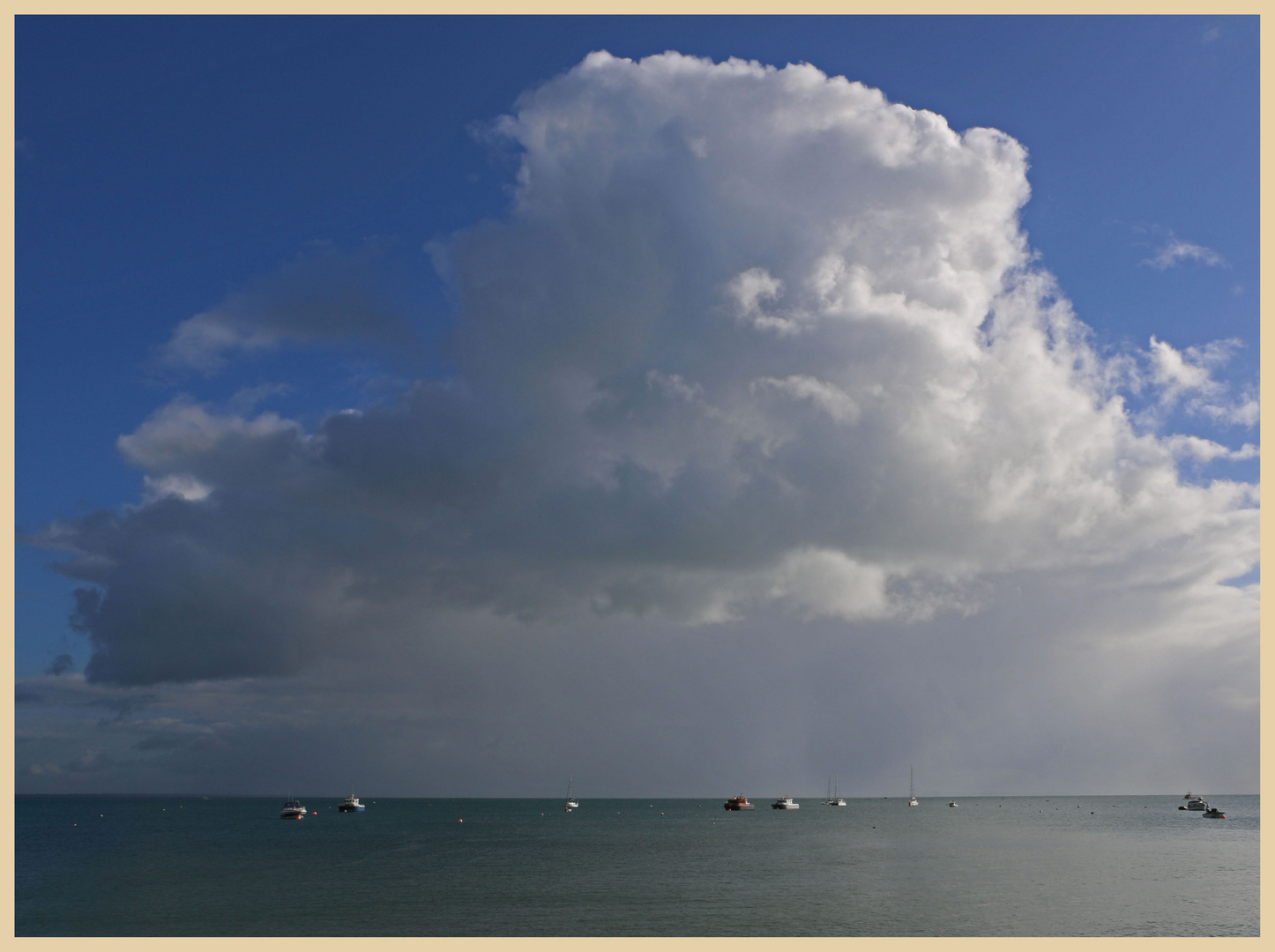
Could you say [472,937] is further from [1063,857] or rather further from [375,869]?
[1063,857]

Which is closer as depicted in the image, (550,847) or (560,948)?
(560,948)

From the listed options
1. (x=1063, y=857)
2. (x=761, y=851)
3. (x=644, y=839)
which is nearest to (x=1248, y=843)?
(x=1063, y=857)

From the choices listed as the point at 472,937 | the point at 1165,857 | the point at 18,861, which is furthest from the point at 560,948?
the point at 18,861

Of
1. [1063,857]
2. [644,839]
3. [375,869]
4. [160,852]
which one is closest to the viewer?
[375,869]

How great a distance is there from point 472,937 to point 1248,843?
13549 cm

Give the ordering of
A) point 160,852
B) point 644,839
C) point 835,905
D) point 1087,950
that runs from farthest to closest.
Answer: point 644,839, point 160,852, point 835,905, point 1087,950

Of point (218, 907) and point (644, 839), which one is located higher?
point (218, 907)

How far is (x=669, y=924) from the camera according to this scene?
220ft

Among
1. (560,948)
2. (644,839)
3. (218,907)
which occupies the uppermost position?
(560,948)

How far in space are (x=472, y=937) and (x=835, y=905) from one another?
31.5 m

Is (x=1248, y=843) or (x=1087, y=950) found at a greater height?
(x=1087, y=950)

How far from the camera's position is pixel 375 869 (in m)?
109

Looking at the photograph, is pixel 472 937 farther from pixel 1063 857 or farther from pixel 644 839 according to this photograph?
pixel 644 839

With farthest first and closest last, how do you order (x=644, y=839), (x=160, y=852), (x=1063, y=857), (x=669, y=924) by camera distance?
(x=644, y=839) < (x=160, y=852) < (x=1063, y=857) < (x=669, y=924)
